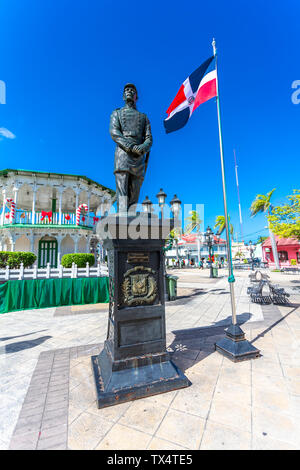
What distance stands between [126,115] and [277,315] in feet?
24.0

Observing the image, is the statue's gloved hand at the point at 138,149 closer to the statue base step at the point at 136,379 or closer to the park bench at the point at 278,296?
the statue base step at the point at 136,379

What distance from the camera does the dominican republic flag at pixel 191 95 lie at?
4480 millimetres

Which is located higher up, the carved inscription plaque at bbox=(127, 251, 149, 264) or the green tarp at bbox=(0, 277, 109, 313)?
the carved inscription plaque at bbox=(127, 251, 149, 264)

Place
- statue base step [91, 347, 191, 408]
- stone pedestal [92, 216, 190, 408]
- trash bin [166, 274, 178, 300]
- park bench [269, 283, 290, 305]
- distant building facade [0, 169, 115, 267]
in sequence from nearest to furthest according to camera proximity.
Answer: statue base step [91, 347, 191, 408] < stone pedestal [92, 216, 190, 408] < park bench [269, 283, 290, 305] < trash bin [166, 274, 178, 300] < distant building facade [0, 169, 115, 267]

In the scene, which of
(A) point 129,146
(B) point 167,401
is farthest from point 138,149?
(B) point 167,401

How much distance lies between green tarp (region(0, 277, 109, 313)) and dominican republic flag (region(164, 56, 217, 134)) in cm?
739

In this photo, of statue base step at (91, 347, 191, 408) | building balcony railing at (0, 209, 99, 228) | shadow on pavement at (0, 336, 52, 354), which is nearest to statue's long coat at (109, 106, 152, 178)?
statue base step at (91, 347, 191, 408)

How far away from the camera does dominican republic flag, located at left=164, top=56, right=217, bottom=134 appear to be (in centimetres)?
448

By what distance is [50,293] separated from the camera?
9.16m

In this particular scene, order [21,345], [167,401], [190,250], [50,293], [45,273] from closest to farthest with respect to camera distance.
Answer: [167,401], [21,345], [50,293], [45,273], [190,250]

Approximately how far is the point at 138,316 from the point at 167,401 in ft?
3.64

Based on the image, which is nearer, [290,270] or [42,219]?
[42,219]

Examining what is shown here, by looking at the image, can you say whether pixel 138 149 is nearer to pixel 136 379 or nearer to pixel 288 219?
pixel 136 379

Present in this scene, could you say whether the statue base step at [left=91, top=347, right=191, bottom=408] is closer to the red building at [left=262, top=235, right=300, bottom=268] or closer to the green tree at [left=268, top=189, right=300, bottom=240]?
the green tree at [left=268, top=189, right=300, bottom=240]
